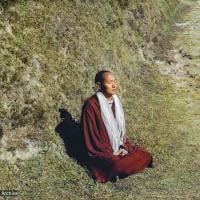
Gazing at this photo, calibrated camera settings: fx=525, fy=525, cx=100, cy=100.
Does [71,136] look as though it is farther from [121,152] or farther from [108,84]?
[108,84]

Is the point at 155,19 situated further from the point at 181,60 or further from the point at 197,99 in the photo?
the point at 197,99

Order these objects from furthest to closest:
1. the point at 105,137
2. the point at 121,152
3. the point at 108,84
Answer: the point at 121,152 → the point at 108,84 → the point at 105,137

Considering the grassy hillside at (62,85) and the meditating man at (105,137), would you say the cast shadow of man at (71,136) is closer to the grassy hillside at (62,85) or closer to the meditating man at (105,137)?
the grassy hillside at (62,85)

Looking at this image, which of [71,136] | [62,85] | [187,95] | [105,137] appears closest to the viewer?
[105,137]

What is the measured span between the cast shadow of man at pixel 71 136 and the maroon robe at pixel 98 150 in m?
0.37

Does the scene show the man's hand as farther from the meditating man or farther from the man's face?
the man's face

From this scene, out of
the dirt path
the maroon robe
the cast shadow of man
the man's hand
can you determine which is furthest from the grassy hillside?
the man's hand

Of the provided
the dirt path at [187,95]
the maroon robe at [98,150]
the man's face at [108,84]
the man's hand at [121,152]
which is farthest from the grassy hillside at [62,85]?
the man's face at [108,84]

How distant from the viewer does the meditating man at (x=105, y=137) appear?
1202cm

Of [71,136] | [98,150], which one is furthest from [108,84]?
[71,136]

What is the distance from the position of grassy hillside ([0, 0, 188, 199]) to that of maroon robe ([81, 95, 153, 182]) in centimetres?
29

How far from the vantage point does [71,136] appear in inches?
522

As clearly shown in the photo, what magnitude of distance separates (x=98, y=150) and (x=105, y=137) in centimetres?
36

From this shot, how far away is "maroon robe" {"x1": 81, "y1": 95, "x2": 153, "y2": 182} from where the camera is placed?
12.0 metres
